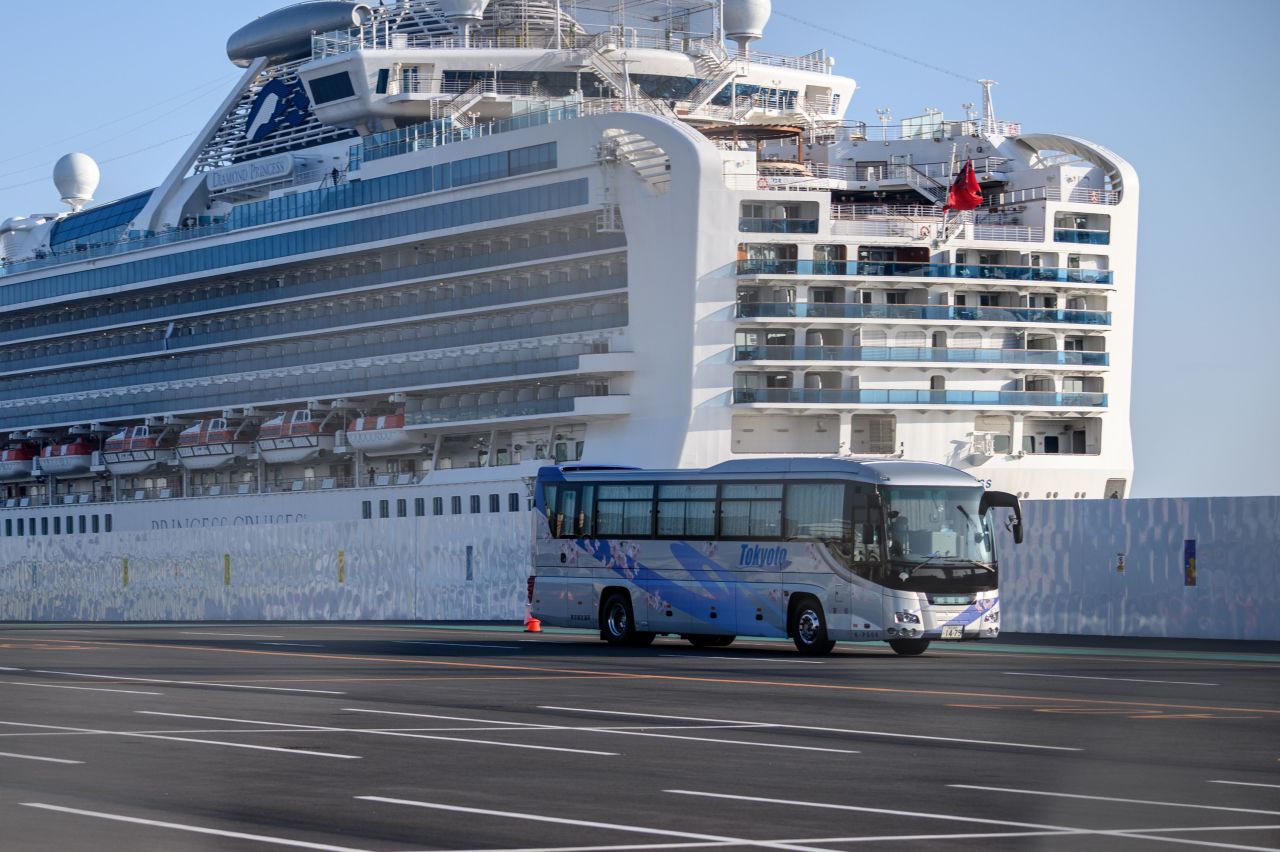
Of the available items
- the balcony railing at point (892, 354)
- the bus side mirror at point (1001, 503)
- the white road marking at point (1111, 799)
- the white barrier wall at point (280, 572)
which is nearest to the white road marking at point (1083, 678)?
the bus side mirror at point (1001, 503)

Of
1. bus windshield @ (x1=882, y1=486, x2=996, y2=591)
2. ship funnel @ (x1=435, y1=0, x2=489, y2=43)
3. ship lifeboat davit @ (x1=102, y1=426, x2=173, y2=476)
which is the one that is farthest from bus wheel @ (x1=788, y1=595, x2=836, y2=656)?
ship lifeboat davit @ (x1=102, y1=426, x2=173, y2=476)

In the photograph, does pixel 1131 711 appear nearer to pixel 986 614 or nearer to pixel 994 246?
pixel 986 614

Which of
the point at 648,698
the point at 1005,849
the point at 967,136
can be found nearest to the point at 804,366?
the point at 967,136

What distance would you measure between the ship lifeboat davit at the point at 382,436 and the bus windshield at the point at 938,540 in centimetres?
3064

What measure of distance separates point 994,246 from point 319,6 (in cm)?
3288

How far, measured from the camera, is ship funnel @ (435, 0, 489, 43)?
6109cm

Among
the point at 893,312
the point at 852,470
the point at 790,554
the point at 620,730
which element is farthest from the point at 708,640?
the point at 893,312

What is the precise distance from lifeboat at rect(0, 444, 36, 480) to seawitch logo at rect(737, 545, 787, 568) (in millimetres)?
52036

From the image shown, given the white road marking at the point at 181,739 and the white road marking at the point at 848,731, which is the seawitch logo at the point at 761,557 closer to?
the white road marking at the point at 848,731

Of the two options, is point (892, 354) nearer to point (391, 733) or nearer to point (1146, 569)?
point (1146, 569)

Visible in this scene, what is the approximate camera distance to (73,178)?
8531 cm

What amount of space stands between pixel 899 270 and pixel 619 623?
19.1 m

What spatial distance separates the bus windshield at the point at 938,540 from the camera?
3073cm

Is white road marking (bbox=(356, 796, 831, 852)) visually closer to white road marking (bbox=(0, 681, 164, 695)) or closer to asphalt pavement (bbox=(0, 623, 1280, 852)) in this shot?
asphalt pavement (bbox=(0, 623, 1280, 852))
